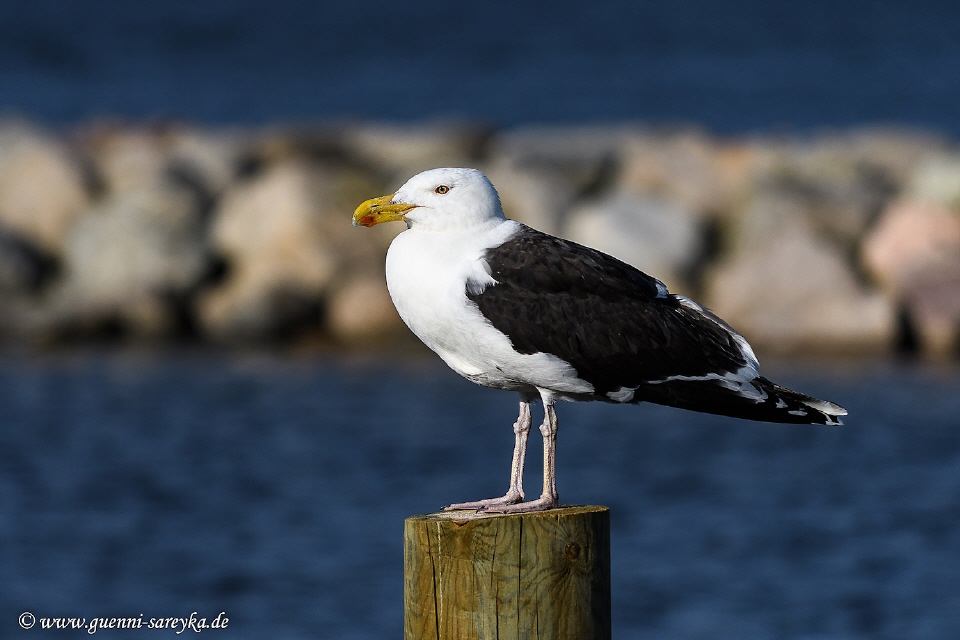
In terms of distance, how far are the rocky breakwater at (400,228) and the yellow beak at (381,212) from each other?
46.3 feet

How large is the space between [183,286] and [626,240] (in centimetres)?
612

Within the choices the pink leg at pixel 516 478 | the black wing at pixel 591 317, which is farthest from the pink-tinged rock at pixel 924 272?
the pink leg at pixel 516 478

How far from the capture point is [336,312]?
22562 millimetres

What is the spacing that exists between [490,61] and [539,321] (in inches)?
2976

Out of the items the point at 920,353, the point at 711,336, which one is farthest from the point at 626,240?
the point at 711,336

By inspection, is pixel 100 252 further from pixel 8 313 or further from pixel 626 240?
pixel 626 240

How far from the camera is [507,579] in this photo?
6.14 meters

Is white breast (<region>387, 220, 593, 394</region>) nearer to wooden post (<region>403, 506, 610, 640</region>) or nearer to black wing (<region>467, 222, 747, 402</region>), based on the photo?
black wing (<region>467, 222, 747, 402</region>)

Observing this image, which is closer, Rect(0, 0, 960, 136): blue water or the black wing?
the black wing

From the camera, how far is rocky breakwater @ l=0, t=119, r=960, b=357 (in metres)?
21.0

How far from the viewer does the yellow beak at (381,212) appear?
23.1 ft

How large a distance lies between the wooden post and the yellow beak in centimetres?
140

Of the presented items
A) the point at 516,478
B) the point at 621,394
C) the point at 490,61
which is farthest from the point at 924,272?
the point at 490,61

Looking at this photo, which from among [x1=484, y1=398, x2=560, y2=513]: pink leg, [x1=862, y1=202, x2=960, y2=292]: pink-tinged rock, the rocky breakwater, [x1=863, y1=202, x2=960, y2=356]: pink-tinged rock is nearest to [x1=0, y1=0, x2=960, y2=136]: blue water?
the rocky breakwater
